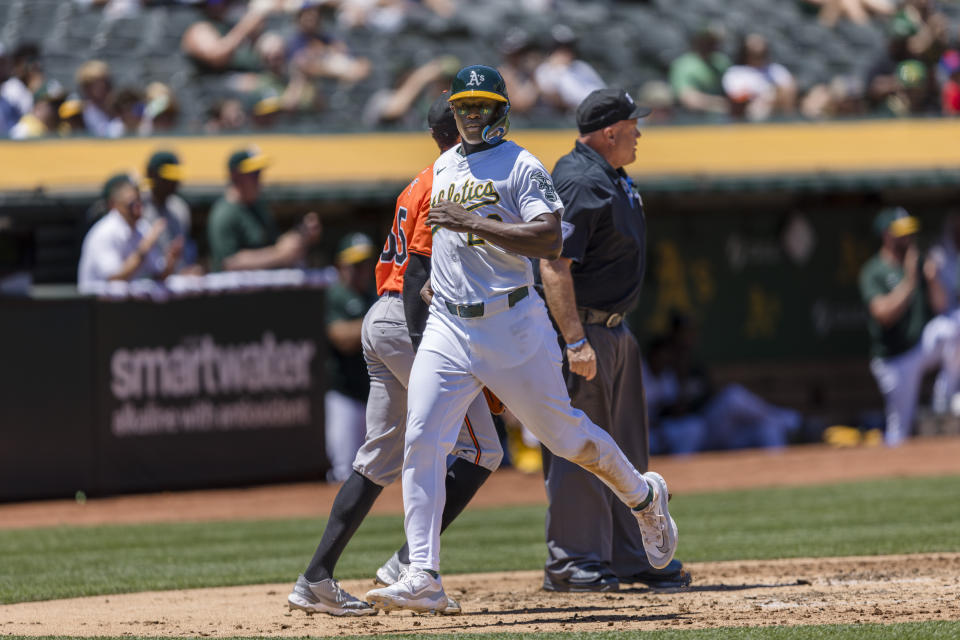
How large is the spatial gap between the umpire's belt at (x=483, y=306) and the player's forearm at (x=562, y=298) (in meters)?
0.43

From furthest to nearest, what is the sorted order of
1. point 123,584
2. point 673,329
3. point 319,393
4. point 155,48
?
point 155,48 → point 673,329 → point 319,393 → point 123,584

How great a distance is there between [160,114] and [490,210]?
298 inches

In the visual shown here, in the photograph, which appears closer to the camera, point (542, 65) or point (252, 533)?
point (252, 533)

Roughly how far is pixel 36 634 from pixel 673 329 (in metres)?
8.52

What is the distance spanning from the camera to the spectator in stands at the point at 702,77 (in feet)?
48.8

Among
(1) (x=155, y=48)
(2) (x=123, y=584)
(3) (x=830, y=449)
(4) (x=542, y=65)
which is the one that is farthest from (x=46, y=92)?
(3) (x=830, y=449)

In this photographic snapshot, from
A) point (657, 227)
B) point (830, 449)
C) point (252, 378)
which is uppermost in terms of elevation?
point (657, 227)

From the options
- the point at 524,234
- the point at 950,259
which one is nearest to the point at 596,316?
the point at 524,234

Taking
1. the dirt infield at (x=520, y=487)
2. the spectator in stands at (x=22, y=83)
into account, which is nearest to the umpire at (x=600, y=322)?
the dirt infield at (x=520, y=487)

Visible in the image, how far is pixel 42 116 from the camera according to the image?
11.9 m

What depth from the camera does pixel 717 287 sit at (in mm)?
14758

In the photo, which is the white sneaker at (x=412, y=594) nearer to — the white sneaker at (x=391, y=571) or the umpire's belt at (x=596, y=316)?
the white sneaker at (x=391, y=571)

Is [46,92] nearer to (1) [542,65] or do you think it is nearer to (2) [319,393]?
(2) [319,393]

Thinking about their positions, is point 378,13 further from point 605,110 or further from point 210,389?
point 605,110
